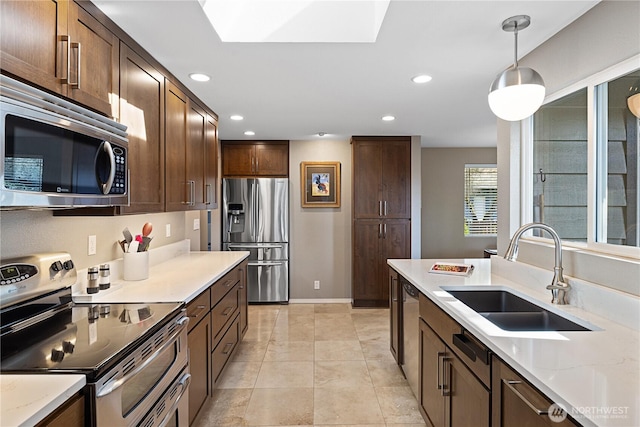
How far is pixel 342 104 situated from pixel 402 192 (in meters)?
1.91

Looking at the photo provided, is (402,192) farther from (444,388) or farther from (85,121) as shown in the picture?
Result: (85,121)

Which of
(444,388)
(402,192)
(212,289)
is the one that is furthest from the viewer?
(402,192)

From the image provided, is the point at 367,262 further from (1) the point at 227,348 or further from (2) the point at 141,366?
(2) the point at 141,366

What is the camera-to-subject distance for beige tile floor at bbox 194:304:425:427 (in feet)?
7.56

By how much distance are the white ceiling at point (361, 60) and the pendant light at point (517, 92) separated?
0.71ft

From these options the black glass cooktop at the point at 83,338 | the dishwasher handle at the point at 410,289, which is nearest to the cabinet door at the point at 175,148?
the black glass cooktop at the point at 83,338

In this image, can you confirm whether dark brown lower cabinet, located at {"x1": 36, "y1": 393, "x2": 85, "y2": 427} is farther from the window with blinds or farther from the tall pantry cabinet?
the window with blinds

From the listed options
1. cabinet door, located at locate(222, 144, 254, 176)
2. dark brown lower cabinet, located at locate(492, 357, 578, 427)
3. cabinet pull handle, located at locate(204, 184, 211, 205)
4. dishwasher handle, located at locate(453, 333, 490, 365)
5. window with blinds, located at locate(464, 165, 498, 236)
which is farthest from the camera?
window with blinds, located at locate(464, 165, 498, 236)

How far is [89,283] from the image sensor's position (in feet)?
6.21

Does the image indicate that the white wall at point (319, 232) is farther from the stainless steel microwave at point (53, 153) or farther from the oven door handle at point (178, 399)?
the stainless steel microwave at point (53, 153)

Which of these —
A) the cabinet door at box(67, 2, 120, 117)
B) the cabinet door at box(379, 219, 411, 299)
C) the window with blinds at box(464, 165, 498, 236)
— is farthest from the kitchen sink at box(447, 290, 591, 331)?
the window with blinds at box(464, 165, 498, 236)

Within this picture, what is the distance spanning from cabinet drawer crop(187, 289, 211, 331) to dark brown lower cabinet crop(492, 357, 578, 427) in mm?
1474

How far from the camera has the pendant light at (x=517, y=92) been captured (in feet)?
5.44

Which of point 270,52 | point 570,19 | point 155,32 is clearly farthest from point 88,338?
point 570,19
